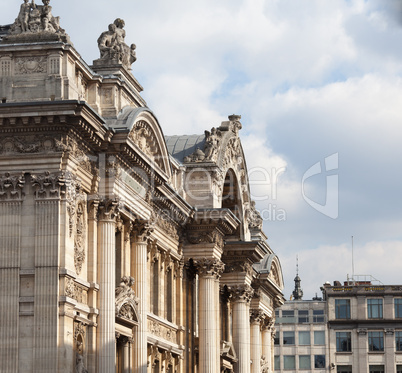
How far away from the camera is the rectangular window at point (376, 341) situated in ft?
440

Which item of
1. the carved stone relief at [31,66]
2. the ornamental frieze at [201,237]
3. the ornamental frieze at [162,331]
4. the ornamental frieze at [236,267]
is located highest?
the carved stone relief at [31,66]

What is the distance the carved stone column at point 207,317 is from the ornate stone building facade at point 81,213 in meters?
1.40

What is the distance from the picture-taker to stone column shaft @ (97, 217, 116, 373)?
41500mm

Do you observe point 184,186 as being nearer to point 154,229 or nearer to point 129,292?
point 154,229

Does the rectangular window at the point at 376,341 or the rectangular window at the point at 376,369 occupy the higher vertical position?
the rectangular window at the point at 376,341

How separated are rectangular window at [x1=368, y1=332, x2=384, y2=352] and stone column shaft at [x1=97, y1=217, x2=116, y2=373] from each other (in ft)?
314

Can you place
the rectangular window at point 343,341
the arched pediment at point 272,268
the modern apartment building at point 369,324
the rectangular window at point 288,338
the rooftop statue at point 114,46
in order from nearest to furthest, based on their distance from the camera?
1. the rooftop statue at point 114,46
2. the arched pediment at point 272,268
3. the modern apartment building at point 369,324
4. the rectangular window at point 343,341
5. the rectangular window at point 288,338

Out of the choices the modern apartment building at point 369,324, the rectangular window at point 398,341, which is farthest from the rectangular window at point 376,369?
the rectangular window at point 398,341

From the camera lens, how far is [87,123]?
3966 cm

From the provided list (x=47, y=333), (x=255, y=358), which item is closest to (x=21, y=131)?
(x=47, y=333)

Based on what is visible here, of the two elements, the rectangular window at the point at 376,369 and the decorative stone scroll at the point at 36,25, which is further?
the rectangular window at the point at 376,369

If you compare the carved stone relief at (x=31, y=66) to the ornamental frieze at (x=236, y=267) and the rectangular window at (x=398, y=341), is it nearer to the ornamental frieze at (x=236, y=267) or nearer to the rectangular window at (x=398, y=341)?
the ornamental frieze at (x=236, y=267)

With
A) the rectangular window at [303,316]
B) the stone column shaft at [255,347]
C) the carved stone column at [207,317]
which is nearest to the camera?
the carved stone column at [207,317]

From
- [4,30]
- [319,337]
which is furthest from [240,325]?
[319,337]
